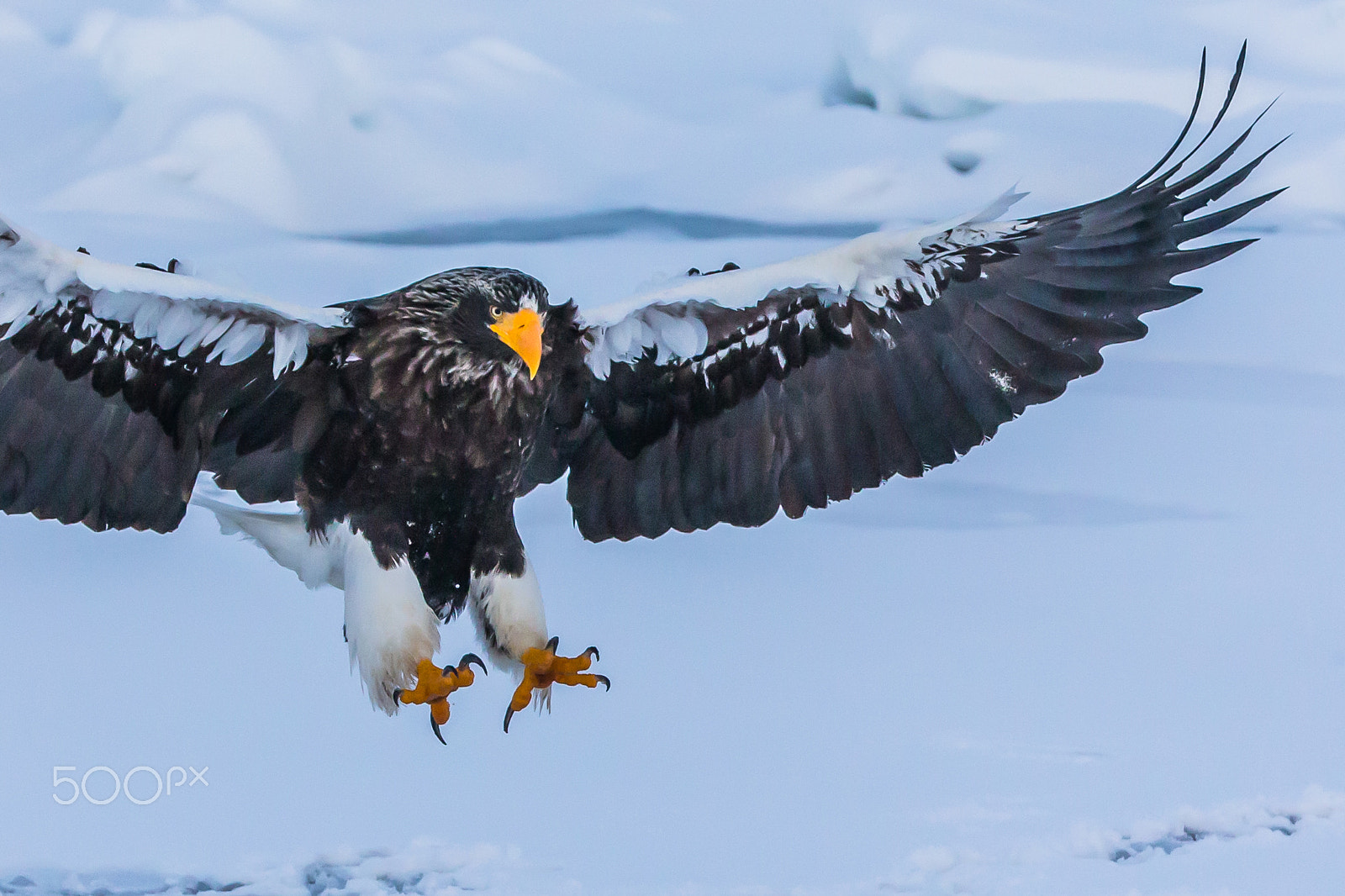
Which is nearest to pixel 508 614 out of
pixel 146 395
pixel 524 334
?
pixel 524 334

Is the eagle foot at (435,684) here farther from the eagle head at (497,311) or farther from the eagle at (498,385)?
the eagle head at (497,311)

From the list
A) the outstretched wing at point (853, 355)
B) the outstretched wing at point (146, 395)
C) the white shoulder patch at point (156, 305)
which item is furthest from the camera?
the outstretched wing at point (853, 355)

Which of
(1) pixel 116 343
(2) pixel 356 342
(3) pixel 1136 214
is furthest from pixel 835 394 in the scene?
(1) pixel 116 343

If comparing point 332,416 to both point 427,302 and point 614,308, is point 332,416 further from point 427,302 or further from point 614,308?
point 614,308

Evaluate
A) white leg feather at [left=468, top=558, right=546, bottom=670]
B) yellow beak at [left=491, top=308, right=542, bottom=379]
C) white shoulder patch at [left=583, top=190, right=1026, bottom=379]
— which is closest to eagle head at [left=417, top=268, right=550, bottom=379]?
yellow beak at [left=491, top=308, right=542, bottom=379]

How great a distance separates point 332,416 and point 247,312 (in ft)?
0.81

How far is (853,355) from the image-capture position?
2498 mm

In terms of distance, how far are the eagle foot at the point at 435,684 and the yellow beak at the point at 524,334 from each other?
516mm

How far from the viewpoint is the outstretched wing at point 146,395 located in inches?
87.1

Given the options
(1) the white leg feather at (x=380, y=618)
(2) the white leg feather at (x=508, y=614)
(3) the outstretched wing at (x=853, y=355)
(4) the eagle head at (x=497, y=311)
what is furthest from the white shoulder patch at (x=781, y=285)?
(1) the white leg feather at (x=380, y=618)

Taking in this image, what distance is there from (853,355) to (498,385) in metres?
0.66

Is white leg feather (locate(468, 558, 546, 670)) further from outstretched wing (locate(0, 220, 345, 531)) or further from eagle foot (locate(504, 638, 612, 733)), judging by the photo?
outstretched wing (locate(0, 220, 345, 531))

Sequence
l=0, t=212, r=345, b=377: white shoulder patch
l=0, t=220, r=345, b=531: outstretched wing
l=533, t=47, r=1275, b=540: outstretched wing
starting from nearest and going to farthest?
l=0, t=212, r=345, b=377: white shoulder patch → l=0, t=220, r=345, b=531: outstretched wing → l=533, t=47, r=1275, b=540: outstretched wing

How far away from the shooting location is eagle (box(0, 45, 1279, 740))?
2279 mm
